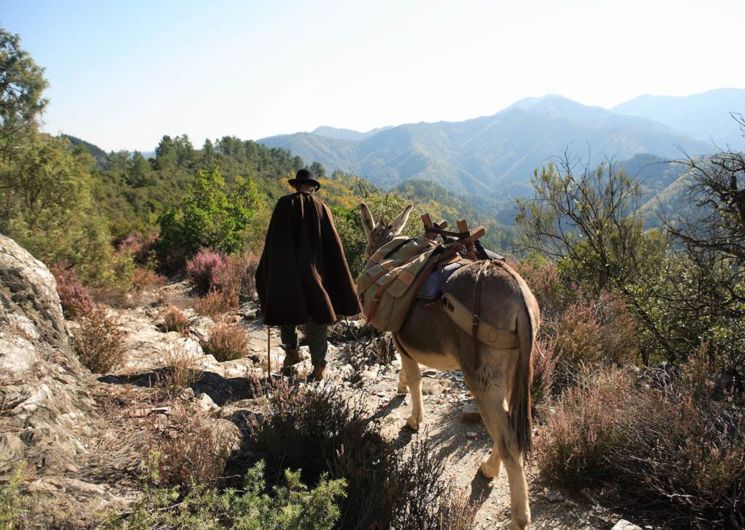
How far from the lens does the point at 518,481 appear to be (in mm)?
2510

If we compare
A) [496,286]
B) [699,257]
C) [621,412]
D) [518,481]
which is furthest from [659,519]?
[699,257]

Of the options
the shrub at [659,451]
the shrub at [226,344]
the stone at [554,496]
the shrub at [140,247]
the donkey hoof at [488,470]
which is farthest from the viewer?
the shrub at [140,247]

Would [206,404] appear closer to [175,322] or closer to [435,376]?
[435,376]

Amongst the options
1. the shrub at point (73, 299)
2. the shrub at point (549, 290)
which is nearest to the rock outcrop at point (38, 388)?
the shrub at point (73, 299)

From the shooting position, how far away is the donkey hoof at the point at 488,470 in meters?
3.14

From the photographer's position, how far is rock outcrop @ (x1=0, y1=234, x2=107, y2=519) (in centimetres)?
229

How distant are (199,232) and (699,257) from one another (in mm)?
11883

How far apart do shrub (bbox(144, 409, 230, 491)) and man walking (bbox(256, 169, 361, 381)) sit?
1.79 m

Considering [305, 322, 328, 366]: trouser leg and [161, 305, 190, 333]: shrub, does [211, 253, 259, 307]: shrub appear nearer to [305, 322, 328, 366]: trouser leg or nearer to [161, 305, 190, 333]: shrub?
[161, 305, 190, 333]: shrub

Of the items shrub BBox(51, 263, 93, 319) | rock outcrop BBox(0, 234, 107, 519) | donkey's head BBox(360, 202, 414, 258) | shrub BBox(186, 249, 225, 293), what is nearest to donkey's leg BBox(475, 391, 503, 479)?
donkey's head BBox(360, 202, 414, 258)

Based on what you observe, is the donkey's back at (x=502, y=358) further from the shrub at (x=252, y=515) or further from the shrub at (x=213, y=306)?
the shrub at (x=213, y=306)

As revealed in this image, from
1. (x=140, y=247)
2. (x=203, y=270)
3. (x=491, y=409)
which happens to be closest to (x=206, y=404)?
(x=491, y=409)

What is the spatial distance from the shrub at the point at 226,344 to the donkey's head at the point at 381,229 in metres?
2.56

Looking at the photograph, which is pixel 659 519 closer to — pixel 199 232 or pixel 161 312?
pixel 161 312
